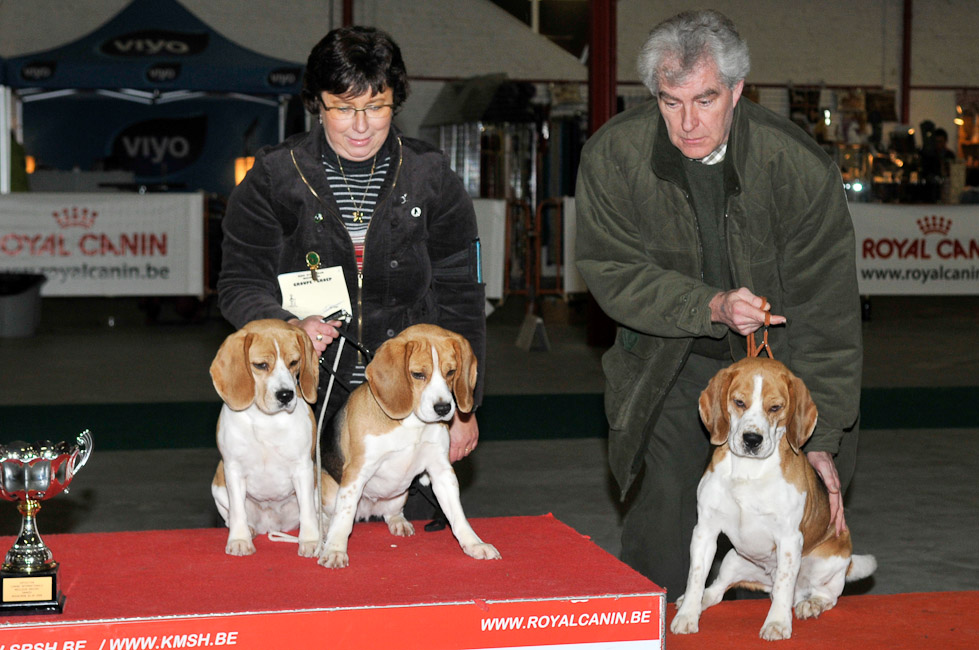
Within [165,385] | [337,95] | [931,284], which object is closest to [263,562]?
[337,95]

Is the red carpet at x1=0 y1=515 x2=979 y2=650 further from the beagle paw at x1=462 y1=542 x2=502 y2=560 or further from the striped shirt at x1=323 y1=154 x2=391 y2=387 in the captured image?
the striped shirt at x1=323 y1=154 x2=391 y2=387

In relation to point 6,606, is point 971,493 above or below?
below

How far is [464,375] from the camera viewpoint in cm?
226

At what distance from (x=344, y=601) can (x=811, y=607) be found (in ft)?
3.31

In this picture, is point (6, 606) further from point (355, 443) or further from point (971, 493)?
point (971, 493)

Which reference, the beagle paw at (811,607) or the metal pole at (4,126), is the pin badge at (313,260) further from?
the metal pole at (4,126)

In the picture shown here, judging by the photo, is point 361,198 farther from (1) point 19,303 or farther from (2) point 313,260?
(1) point 19,303

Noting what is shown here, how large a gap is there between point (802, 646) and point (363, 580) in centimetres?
85

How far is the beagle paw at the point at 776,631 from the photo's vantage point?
221 cm

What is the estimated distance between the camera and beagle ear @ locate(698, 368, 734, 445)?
2.24 m

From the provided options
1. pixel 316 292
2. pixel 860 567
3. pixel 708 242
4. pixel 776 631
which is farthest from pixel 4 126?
pixel 776 631

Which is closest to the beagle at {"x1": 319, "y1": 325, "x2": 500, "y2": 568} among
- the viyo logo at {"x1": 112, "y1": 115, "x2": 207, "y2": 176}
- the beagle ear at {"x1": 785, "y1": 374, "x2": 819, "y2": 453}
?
the beagle ear at {"x1": 785, "y1": 374, "x2": 819, "y2": 453}

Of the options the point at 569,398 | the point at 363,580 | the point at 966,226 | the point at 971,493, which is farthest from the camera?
the point at 966,226

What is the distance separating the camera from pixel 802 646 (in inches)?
86.3
